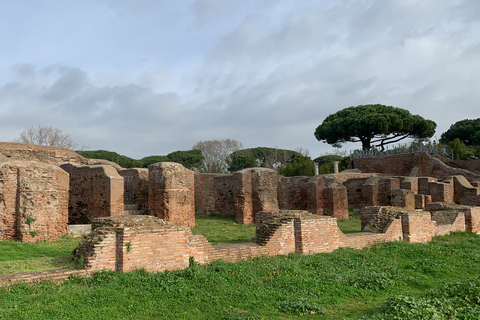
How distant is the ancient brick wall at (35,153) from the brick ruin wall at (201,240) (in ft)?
34.5

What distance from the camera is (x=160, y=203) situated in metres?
11.7

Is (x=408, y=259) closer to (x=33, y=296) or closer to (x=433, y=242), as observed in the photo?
(x=433, y=242)

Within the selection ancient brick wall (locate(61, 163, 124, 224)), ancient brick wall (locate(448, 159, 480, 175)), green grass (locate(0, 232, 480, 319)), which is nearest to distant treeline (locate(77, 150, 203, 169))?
ancient brick wall (locate(61, 163, 124, 224))

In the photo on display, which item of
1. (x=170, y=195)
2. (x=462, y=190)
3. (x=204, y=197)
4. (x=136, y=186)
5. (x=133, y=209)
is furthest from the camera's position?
(x=462, y=190)

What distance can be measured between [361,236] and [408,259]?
107cm

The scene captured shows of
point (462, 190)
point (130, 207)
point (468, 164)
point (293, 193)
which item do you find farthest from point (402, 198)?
point (468, 164)

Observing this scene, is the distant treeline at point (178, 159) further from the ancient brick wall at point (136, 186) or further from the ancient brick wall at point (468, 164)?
the ancient brick wall at point (468, 164)

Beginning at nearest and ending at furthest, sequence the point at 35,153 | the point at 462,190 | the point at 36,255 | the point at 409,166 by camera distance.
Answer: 1. the point at 36,255
2. the point at 35,153
3. the point at 462,190
4. the point at 409,166

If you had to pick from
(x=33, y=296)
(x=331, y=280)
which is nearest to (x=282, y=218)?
(x=331, y=280)

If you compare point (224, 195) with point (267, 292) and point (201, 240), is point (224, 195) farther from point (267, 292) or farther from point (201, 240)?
point (267, 292)

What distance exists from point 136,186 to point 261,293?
957 cm

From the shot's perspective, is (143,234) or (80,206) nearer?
(143,234)

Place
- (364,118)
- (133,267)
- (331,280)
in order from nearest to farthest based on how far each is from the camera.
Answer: (133,267), (331,280), (364,118)

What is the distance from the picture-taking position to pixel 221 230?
11172 mm
